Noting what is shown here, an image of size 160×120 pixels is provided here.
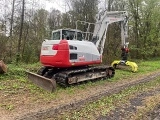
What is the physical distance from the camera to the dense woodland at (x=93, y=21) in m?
18.9

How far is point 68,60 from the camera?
8.46m

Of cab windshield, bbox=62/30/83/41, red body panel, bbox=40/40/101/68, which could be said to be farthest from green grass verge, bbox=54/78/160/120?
cab windshield, bbox=62/30/83/41

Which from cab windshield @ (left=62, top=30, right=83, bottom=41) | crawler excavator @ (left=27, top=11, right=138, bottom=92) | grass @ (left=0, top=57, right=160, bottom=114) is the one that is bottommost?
grass @ (left=0, top=57, right=160, bottom=114)

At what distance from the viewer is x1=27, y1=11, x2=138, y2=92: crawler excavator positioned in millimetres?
8355

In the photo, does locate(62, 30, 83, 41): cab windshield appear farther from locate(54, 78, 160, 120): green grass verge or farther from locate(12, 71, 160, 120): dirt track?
locate(54, 78, 160, 120): green grass verge

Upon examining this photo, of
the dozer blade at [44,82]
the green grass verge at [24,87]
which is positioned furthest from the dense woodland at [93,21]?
the dozer blade at [44,82]

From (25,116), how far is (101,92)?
320 cm

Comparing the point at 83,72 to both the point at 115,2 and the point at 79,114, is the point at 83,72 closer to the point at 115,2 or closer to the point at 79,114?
the point at 79,114

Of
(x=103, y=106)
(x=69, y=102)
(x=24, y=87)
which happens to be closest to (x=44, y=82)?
(x=24, y=87)

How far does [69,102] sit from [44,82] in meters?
1.66

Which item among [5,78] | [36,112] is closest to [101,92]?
[36,112]

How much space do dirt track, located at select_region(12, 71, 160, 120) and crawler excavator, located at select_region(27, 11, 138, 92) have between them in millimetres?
819

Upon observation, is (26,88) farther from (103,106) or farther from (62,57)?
(103,106)

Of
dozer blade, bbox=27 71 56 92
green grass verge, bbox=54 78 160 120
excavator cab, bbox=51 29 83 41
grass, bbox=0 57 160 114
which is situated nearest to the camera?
green grass verge, bbox=54 78 160 120
